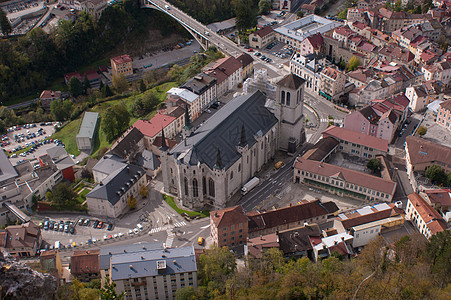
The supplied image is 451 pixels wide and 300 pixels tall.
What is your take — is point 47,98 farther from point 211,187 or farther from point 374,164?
point 374,164

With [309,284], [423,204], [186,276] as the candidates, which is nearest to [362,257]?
[309,284]

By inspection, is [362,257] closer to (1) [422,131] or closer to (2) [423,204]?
(2) [423,204]

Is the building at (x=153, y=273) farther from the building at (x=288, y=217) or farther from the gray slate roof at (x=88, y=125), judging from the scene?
the gray slate roof at (x=88, y=125)

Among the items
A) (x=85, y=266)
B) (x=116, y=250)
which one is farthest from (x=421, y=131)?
(x=85, y=266)

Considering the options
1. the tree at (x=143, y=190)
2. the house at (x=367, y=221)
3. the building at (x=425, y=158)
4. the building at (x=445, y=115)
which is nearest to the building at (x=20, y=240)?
the tree at (x=143, y=190)

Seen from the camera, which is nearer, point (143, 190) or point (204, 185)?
point (204, 185)

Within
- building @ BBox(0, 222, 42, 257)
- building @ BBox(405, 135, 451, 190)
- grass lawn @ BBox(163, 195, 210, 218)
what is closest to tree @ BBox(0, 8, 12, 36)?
building @ BBox(0, 222, 42, 257)
